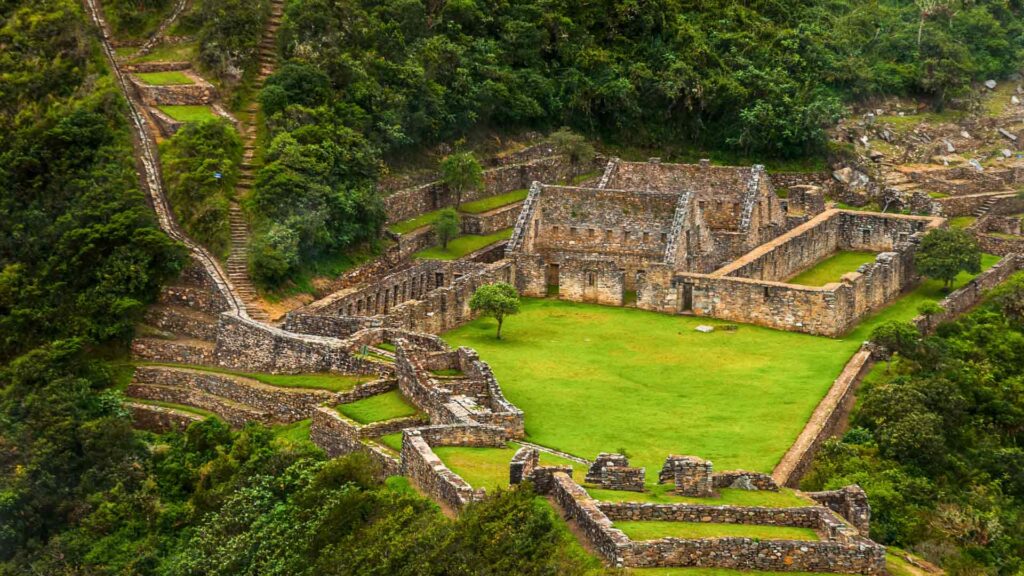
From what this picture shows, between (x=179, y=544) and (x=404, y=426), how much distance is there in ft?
24.6

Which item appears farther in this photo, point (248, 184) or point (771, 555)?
point (248, 184)

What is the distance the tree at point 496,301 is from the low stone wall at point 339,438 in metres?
11.2

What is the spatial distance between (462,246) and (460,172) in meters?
4.09

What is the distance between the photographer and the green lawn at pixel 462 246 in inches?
2889

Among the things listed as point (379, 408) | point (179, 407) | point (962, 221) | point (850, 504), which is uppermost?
point (850, 504)

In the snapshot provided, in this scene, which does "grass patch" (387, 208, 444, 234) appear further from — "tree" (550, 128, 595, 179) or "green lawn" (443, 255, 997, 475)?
"tree" (550, 128, 595, 179)

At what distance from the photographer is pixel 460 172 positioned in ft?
254

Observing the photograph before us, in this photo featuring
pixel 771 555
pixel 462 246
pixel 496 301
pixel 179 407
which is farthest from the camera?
pixel 462 246

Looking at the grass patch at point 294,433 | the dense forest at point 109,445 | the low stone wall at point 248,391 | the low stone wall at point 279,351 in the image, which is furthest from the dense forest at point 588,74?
the grass patch at point 294,433

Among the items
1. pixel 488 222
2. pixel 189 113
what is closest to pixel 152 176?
pixel 189 113

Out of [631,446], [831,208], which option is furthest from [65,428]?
[831,208]

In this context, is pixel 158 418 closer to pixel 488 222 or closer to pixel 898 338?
pixel 488 222

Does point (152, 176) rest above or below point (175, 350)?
above

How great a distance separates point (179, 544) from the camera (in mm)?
52562
